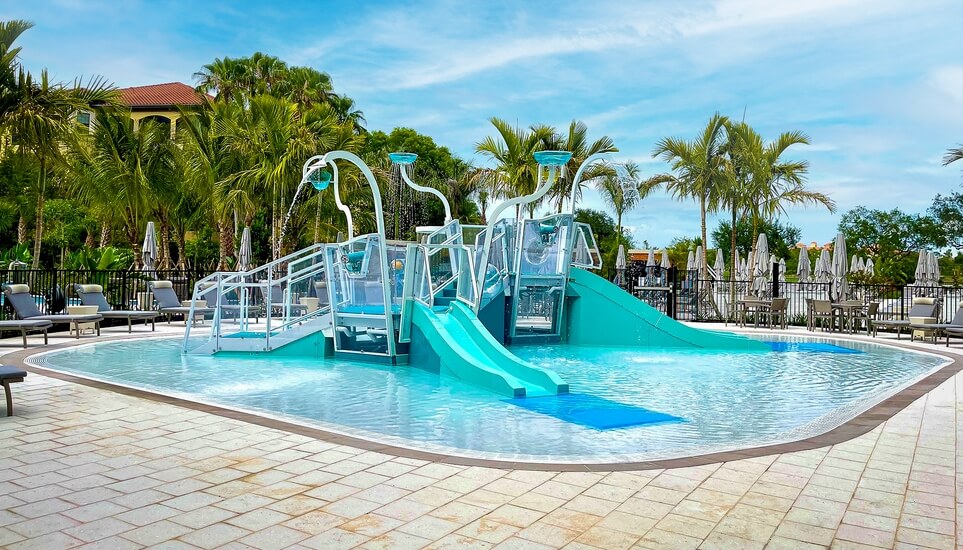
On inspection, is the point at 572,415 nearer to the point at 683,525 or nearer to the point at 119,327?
the point at 683,525

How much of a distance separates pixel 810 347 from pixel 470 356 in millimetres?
9278

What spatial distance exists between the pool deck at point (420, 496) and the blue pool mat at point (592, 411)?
73.0 inches

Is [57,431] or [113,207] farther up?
[113,207]

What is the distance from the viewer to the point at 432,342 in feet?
37.6

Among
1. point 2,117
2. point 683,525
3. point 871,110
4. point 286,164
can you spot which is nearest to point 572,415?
point 683,525

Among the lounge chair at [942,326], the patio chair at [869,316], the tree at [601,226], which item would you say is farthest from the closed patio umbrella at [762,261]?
the tree at [601,226]

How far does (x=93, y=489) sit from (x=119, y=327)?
14.8 meters

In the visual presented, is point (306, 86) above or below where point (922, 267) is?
above

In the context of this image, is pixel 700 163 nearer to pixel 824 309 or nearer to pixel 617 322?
pixel 824 309

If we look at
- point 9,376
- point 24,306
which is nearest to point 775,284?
point 24,306

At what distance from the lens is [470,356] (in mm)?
10562

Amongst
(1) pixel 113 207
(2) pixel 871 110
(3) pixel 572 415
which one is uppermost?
(2) pixel 871 110

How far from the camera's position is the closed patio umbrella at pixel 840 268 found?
20734 millimetres

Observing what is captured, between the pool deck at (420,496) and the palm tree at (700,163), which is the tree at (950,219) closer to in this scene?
the palm tree at (700,163)
